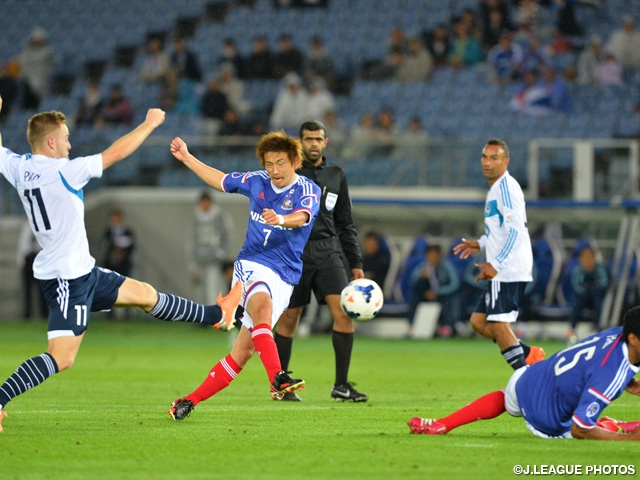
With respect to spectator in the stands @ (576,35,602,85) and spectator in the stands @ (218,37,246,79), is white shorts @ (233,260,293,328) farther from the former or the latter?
spectator in the stands @ (218,37,246,79)

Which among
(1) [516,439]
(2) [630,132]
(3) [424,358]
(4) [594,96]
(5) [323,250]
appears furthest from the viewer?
(4) [594,96]

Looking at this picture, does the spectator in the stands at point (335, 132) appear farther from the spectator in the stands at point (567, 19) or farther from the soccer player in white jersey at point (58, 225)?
the soccer player in white jersey at point (58, 225)

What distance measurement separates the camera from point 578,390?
612 centimetres

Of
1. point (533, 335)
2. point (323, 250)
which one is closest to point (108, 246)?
point (533, 335)

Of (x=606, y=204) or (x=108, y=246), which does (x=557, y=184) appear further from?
(x=108, y=246)

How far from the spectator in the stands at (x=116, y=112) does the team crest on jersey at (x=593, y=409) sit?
18786 millimetres

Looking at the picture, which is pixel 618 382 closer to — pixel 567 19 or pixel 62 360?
pixel 62 360

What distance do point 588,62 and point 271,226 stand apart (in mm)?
15457

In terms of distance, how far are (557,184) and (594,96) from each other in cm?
397

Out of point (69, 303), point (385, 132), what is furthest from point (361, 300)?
point (385, 132)

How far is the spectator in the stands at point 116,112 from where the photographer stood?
931 inches

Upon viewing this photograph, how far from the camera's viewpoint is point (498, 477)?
538 cm

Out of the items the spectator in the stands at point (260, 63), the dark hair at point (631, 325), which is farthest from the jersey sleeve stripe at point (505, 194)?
the spectator in the stands at point (260, 63)

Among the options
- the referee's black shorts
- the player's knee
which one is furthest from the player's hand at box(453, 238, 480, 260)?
the player's knee
